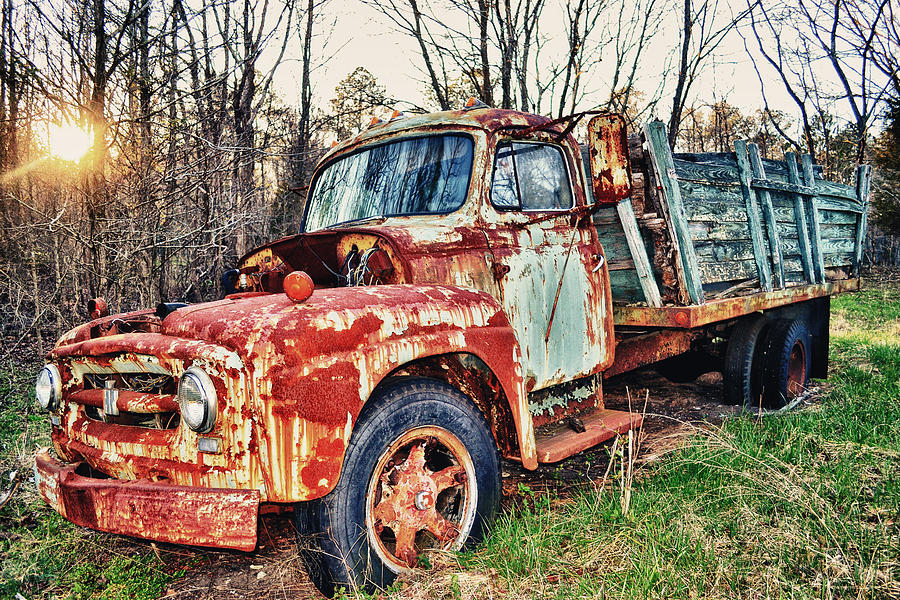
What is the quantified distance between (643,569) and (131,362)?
2.18m

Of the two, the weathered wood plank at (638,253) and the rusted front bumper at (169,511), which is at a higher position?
the weathered wood plank at (638,253)

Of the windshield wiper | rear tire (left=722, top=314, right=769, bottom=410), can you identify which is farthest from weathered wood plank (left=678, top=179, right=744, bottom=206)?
the windshield wiper

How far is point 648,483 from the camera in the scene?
10.8 feet

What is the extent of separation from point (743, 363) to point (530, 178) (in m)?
2.95

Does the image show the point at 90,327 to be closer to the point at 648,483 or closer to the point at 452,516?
the point at 452,516

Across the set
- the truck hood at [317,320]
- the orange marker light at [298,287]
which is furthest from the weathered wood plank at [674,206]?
the orange marker light at [298,287]

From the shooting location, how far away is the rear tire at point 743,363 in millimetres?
5301

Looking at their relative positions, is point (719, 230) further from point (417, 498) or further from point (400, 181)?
point (417, 498)

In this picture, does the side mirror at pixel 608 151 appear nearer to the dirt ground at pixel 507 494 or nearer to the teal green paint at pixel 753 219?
the dirt ground at pixel 507 494

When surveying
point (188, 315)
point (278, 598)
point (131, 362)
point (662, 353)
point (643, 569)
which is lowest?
point (278, 598)

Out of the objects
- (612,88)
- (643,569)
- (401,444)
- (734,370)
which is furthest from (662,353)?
(612,88)

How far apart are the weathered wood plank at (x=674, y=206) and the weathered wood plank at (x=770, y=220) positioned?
1247mm

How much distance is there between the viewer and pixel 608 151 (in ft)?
10.2

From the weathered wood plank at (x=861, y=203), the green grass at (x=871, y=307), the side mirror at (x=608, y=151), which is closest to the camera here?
the side mirror at (x=608, y=151)
